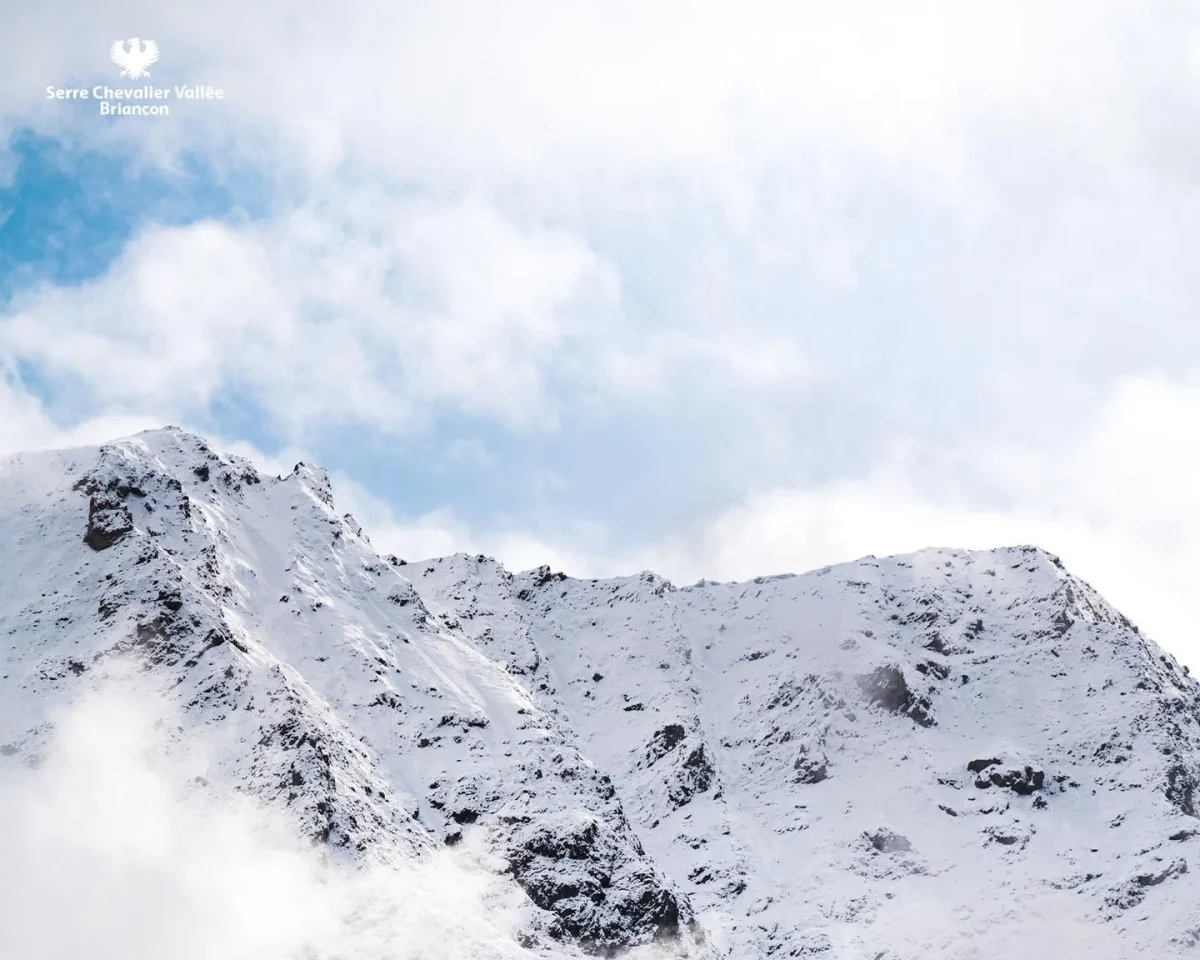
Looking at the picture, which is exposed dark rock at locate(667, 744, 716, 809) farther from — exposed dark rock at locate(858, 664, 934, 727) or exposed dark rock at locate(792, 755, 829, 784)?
exposed dark rock at locate(858, 664, 934, 727)

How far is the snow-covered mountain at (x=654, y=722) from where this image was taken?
127 meters

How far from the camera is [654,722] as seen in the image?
170375 mm

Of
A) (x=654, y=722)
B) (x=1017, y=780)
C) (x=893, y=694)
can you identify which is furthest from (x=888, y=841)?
(x=654, y=722)

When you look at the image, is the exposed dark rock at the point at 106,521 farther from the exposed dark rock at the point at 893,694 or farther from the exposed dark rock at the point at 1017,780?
the exposed dark rock at the point at 1017,780

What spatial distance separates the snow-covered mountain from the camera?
126750 mm

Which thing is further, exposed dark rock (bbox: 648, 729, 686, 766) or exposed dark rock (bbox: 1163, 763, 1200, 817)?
exposed dark rock (bbox: 648, 729, 686, 766)

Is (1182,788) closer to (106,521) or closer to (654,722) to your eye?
(654,722)

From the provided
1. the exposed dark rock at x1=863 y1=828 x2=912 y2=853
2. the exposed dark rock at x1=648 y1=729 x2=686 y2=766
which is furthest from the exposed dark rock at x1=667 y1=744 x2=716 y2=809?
the exposed dark rock at x1=863 y1=828 x2=912 y2=853

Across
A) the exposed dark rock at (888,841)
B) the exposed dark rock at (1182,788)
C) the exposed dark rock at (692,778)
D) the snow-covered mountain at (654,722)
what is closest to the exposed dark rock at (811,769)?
the snow-covered mountain at (654,722)

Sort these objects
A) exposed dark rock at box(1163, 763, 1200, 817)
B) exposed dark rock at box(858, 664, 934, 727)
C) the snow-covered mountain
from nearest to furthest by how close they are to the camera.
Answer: the snow-covered mountain
exposed dark rock at box(1163, 763, 1200, 817)
exposed dark rock at box(858, 664, 934, 727)

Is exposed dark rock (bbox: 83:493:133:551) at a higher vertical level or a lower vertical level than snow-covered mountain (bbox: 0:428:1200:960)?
higher

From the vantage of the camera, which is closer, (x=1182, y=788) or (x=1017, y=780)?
(x=1182, y=788)

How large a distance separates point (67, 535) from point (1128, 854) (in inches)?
4342

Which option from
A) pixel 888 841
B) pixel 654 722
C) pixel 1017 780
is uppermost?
pixel 654 722
